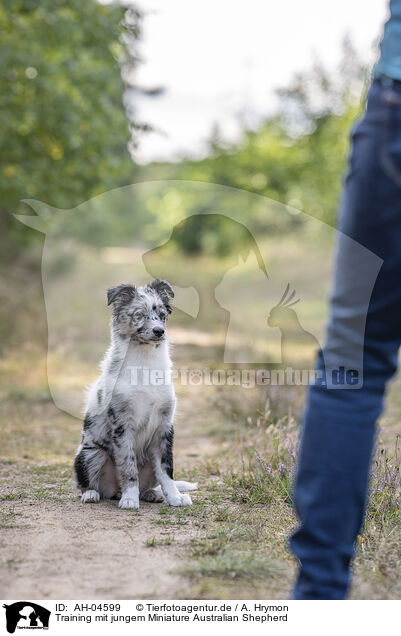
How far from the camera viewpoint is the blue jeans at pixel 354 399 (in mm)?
2174

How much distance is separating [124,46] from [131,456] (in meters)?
11.9

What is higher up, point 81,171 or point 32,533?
point 81,171

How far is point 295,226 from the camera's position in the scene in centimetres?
3503

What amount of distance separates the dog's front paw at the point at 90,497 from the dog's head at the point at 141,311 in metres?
1.04

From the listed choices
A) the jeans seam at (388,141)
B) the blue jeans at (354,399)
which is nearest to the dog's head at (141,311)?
the blue jeans at (354,399)

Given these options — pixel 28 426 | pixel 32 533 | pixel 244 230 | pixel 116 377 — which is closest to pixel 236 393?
pixel 28 426

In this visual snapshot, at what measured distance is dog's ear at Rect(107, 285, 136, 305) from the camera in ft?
16.7

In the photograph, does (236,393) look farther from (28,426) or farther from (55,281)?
(55,281)

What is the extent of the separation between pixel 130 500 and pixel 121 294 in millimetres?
1436

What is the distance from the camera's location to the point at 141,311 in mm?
5043
